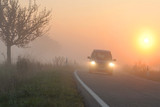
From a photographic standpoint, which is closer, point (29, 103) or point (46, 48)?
point (29, 103)

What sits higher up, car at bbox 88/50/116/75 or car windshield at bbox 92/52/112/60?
car windshield at bbox 92/52/112/60

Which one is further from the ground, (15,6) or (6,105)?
(15,6)

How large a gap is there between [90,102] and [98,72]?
22.1m

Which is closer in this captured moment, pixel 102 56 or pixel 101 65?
pixel 101 65

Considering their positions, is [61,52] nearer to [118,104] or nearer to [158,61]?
[158,61]

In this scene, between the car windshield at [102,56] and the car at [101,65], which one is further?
the car windshield at [102,56]

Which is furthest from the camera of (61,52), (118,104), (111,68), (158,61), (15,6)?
(61,52)

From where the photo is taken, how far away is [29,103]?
409 inches

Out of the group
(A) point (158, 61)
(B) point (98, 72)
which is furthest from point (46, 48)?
(B) point (98, 72)

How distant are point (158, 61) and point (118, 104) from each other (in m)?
63.4

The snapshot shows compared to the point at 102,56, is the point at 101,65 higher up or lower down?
lower down

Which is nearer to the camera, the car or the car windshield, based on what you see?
the car

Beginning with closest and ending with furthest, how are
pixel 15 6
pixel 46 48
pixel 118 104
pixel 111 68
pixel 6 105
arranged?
pixel 6 105, pixel 118 104, pixel 15 6, pixel 111 68, pixel 46 48

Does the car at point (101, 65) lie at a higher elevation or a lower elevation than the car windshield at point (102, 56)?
lower
